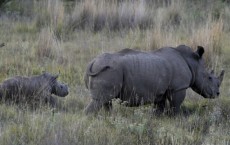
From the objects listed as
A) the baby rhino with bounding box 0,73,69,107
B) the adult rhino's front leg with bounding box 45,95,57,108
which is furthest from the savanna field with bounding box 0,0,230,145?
the baby rhino with bounding box 0,73,69,107

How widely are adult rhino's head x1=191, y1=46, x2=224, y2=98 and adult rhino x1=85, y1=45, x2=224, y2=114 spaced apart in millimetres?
84

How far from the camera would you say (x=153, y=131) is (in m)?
6.09

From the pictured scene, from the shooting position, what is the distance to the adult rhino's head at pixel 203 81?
766cm

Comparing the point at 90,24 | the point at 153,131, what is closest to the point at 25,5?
the point at 90,24

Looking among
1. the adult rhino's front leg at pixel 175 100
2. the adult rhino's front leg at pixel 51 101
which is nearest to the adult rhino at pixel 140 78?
the adult rhino's front leg at pixel 175 100

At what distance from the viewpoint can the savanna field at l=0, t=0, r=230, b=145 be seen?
5918mm

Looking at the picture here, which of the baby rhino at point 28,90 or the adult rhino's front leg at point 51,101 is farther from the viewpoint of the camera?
the adult rhino's front leg at point 51,101

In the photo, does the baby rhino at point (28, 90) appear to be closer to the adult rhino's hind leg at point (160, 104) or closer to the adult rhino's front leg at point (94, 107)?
the adult rhino's front leg at point (94, 107)

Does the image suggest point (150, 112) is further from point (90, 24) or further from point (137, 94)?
point (90, 24)

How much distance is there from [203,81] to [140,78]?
3.83 ft

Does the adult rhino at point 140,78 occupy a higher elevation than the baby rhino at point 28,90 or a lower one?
higher

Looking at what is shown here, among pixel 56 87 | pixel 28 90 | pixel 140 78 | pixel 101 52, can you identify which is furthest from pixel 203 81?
pixel 101 52

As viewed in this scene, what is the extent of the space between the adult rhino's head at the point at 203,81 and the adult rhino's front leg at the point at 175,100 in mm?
438

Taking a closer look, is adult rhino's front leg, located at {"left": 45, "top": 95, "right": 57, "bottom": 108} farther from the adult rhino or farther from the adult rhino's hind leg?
the adult rhino's hind leg
